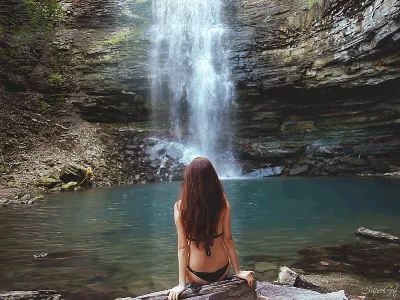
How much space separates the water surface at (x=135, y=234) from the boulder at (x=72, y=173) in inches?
164

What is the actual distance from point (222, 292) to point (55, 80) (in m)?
27.3

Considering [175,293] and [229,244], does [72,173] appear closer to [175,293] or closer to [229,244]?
[229,244]

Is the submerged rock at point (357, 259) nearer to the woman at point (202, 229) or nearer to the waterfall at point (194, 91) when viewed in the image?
the woman at point (202, 229)

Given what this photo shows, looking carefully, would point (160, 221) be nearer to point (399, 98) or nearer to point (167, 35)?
point (399, 98)

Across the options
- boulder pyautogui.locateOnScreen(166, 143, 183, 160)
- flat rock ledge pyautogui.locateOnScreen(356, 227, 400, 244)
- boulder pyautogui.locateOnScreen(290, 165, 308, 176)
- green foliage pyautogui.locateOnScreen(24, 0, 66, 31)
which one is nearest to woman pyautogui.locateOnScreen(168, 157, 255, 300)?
flat rock ledge pyautogui.locateOnScreen(356, 227, 400, 244)

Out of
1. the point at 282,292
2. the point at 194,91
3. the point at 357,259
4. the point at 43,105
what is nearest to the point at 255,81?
the point at 194,91

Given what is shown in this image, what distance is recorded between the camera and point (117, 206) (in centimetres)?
1354

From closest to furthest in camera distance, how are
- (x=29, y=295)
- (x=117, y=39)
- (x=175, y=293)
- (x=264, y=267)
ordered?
(x=175, y=293) < (x=29, y=295) < (x=264, y=267) < (x=117, y=39)

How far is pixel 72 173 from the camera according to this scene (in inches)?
790

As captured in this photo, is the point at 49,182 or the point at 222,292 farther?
the point at 49,182

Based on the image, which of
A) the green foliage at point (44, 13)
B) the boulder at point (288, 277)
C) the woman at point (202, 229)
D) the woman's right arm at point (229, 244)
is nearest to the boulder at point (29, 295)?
the woman at point (202, 229)

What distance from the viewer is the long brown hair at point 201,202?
327cm

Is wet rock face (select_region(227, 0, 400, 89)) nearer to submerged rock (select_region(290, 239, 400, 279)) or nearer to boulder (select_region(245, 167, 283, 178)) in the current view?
boulder (select_region(245, 167, 283, 178))

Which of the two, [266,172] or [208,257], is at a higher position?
[208,257]
